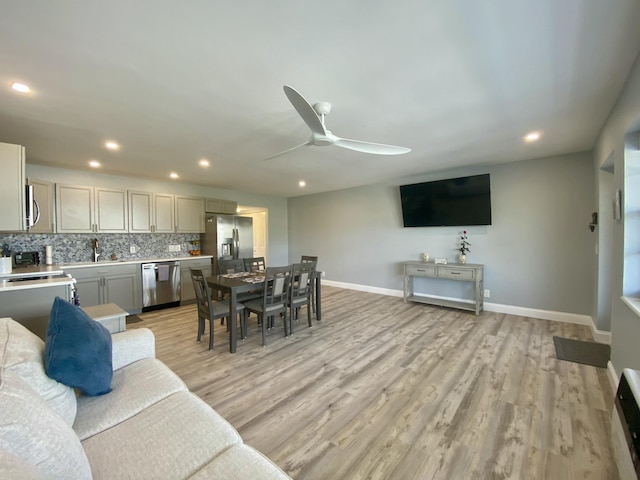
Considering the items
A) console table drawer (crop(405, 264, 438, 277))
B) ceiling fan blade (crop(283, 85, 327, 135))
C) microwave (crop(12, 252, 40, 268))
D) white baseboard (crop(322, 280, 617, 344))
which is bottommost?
white baseboard (crop(322, 280, 617, 344))

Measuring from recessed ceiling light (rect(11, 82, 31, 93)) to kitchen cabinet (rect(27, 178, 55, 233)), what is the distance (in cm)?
269

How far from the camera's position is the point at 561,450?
67.0 inches

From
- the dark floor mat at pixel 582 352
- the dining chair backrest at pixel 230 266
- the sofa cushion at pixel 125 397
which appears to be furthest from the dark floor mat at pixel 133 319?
the dark floor mat at pixel 582 352

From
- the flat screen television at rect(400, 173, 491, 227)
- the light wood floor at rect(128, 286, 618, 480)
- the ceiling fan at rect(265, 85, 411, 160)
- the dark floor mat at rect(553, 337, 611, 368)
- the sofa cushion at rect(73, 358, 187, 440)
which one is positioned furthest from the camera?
the flat screen television at rect(400, 173, 491, 227)

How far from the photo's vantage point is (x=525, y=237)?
4.31 metres

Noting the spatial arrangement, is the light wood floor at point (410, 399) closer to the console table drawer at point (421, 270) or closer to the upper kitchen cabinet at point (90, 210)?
the console table drawer at point (421, 270)

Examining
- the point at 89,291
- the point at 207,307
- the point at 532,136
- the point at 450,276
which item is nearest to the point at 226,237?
the point at 89,291

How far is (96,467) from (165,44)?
2.14m

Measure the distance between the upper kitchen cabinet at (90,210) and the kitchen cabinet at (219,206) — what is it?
4.89ft

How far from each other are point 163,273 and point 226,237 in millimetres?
1356

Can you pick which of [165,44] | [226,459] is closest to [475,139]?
[165,44]

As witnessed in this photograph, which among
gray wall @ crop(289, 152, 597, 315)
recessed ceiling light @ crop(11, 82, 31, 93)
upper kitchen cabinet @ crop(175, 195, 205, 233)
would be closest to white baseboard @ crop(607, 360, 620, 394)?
gray wall @ crop(289, 152, 597, 315)

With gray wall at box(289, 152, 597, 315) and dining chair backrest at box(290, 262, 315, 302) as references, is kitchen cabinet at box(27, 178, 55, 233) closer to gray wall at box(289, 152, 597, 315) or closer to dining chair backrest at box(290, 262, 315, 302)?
dining chair backrest at box(290, 262, 315, 302)

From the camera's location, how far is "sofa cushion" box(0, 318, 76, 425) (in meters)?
1.16
